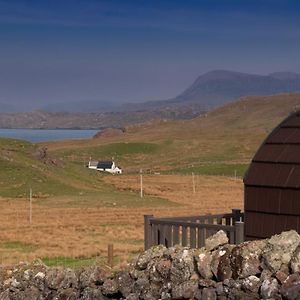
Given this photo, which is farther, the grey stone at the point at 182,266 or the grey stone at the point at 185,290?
the grey stone at the point at 182,266

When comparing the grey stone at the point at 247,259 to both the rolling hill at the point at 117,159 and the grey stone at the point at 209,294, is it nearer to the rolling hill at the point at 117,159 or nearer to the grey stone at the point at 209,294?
the grey stone at the point at 209,294

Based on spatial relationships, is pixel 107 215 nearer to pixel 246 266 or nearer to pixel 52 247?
pixel 52 247

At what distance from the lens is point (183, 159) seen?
456 feet

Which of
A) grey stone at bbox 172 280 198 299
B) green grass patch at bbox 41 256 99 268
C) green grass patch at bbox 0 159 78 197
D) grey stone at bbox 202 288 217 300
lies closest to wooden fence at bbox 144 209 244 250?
grey stone at bbox 172 280 198 299

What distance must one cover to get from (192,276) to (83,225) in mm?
30827

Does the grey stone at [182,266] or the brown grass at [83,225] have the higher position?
the grey stone at [182,266]

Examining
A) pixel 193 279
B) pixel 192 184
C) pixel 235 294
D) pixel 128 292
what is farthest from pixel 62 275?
pixel 192 184

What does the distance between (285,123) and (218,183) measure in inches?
2607

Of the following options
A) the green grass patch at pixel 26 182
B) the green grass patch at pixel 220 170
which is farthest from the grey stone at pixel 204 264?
the green grass patch at pixel 220 170

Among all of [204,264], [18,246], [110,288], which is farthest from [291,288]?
[18,246]

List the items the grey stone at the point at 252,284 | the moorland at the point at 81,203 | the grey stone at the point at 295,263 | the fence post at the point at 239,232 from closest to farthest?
the grey stone at the point at 295,263
the grey stone at the point at 252,284
the fence post at the point at 239,232
the moorland at the point at 81,203

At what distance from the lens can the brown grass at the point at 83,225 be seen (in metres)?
29.4

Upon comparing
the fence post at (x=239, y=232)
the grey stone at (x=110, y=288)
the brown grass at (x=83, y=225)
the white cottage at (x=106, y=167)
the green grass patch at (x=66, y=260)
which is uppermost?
the fence post at (x=239, y=232)

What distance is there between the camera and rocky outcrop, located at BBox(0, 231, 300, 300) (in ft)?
30.1
